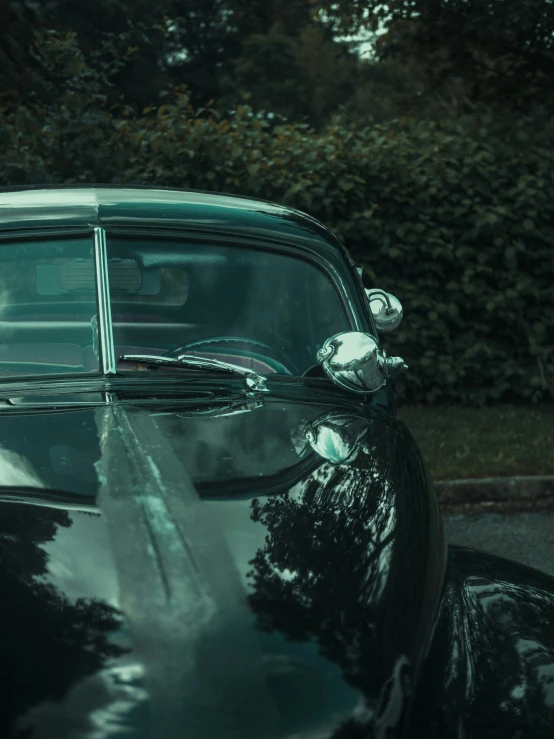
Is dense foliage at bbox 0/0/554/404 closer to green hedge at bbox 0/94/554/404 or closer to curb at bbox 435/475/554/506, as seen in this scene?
green hedge at bbox 0/94/554/404

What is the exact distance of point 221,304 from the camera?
3160 millimetres

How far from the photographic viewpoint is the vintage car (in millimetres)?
1673

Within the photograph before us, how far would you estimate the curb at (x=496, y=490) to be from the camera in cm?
713

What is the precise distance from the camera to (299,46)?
41.0 meters

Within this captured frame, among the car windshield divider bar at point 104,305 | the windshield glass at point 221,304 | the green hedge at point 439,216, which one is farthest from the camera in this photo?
the green hedge at point 439,216

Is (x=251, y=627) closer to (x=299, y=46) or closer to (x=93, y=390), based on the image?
(x=93, y=390)

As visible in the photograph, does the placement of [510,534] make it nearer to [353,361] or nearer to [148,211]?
[353,361]

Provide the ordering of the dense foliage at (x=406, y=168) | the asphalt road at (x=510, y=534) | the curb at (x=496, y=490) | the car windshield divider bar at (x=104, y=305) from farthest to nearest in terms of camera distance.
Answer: the dense foliage at (x=406, y=168), the curb at (x=496, y=490), the asphalt road at (x=510, y=534), the car windshield divider bar at (x=104, y=305)

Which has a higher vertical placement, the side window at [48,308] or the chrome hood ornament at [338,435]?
the side window at [48,308]

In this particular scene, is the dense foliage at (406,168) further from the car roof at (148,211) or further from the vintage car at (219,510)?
the vintage car at (219,510)

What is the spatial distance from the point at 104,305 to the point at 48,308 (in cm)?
17

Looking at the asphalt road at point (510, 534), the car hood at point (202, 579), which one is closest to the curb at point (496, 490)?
the asphalt road at point (510, 534)

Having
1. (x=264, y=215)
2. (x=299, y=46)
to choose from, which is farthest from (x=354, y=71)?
(x=264, y=215)

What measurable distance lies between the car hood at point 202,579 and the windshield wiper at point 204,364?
41 centimetres
